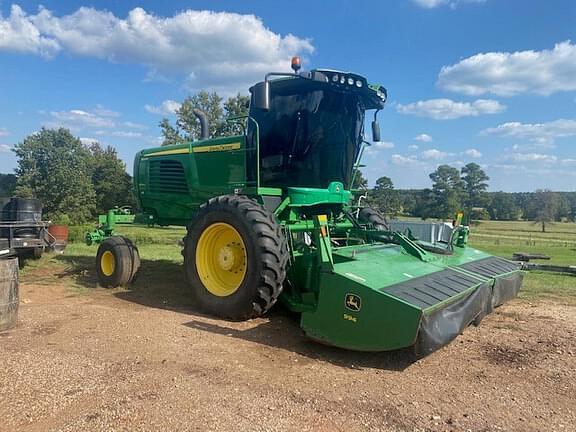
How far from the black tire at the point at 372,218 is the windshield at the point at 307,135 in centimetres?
124

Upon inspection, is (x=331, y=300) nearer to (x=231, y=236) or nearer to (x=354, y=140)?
(x=231, y=236)

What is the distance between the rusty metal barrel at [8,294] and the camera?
516 cm

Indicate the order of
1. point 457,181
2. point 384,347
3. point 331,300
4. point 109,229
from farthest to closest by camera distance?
point 457,181, point 109,229, point 331,300, point 384,347

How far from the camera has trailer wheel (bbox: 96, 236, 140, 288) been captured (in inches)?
306

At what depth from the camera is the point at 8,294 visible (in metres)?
5.21

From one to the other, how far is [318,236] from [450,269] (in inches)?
70.7

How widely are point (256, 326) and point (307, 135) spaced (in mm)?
2804

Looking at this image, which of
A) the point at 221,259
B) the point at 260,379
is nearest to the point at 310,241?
the point at 221,259

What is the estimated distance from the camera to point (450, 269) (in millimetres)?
5574

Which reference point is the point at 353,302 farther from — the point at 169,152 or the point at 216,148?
the point at 169,152

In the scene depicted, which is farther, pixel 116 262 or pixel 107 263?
pixel 107 263

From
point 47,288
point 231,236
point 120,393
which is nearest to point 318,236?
point 231,236

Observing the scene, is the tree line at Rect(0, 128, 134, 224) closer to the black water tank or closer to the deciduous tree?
the deciduous tree

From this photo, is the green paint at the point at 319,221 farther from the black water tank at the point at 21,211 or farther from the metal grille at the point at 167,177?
the black water tank at the point at 21,211
